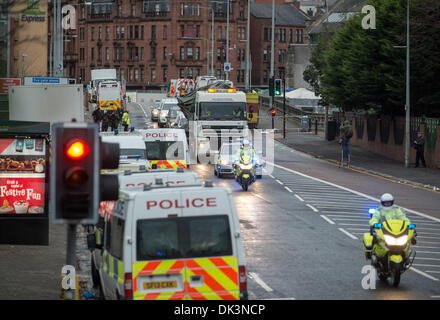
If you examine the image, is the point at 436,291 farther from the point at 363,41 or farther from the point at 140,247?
the point at 363,41

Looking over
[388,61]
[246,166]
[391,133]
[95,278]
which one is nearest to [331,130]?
[391,133]

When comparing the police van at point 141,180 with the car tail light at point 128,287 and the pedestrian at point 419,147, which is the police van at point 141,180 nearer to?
the car tail light at point 128,287

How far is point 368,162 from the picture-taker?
48.4 metres

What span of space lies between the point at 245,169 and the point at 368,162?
1642 cm

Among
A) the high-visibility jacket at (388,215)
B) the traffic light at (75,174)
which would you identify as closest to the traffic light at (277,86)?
the high-visibility jacket at (388,215)

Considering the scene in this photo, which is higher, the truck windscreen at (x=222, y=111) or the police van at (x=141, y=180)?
the truck windscreen at (x=222, y=111)

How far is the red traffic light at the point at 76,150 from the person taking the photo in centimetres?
950

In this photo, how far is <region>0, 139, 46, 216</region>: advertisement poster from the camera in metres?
21.5

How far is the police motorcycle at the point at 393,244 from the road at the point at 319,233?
1.14ft

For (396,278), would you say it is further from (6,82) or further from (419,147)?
(419,147)

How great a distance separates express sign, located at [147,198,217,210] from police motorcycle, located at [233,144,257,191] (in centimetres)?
1998

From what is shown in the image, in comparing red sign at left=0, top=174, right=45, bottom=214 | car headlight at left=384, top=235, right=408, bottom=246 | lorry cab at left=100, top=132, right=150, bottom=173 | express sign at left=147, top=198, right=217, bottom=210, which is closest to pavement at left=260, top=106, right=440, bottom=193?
lorry cab at left=100, top=132, right=150, bottom=173

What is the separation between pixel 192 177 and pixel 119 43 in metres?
139
